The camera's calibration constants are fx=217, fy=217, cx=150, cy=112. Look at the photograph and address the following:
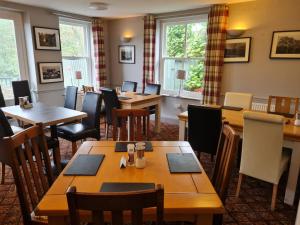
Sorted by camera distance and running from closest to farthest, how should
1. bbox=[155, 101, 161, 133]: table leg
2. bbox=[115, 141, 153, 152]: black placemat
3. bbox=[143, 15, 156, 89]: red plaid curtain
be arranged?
bbox=[115, 141, 153, 152]: black placemat < bbox=[155, 101, 161, 133]: table leg < bbox=[143, 15, 156, 89]: red plaid curtain

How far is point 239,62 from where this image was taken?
417cm

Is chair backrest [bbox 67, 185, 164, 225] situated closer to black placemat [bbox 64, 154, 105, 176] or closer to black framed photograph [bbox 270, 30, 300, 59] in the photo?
black placemat [bbox 64, 154, 105, 176]

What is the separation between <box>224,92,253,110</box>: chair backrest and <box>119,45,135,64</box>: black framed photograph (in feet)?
10.2

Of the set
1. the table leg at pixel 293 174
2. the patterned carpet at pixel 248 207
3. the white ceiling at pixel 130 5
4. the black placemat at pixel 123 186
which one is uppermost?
the white ceiling at pixel 130 5

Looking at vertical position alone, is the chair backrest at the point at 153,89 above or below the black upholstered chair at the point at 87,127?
above

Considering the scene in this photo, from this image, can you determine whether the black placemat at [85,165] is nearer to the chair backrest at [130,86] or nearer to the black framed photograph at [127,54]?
the chair backrest at [130,86]

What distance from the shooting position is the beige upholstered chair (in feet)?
6.55

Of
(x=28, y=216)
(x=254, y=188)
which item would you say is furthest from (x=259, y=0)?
(x=28, y=216)

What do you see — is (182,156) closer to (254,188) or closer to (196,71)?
(254,188)

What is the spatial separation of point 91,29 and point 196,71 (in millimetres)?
2876

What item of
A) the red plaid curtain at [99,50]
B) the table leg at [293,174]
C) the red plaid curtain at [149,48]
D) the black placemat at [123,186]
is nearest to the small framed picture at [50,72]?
the red plaid curtain at [99,50]

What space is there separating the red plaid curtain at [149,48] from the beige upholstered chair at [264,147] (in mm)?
3485

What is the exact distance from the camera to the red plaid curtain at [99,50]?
18.0ft

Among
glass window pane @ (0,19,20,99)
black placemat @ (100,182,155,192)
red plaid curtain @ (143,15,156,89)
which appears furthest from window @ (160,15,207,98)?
black placemat @ (100,182,155,192)
